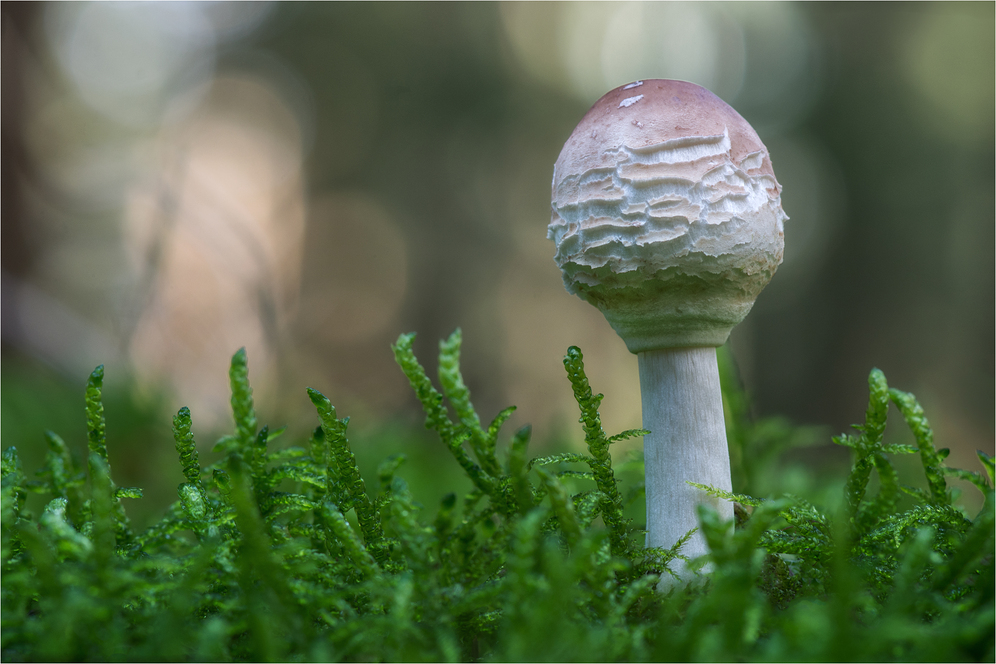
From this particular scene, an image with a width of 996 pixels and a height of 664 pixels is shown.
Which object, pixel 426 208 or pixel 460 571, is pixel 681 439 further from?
pixel 426 208

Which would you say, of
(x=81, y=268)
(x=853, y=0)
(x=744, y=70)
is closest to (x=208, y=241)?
(x=81, y=268)

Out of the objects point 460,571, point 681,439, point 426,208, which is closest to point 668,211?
point 681,439

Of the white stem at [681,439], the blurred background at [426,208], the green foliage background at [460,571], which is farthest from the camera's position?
the blurred background at [426,208]

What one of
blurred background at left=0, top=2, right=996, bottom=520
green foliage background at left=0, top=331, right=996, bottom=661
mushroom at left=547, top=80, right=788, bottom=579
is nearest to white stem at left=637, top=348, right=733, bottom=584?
mushroom at left=547, top=80, right=788, bottom=579

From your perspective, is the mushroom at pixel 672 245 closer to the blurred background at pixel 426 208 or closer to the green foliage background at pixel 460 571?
the green foliage background at pixel 460 571

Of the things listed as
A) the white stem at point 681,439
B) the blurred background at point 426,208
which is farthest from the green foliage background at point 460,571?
the blurred background at point 426,208

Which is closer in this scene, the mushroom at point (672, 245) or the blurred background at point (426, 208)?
the mushroom at point (672, 245)

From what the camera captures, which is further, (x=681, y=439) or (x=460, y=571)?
(x=681, y=439)
